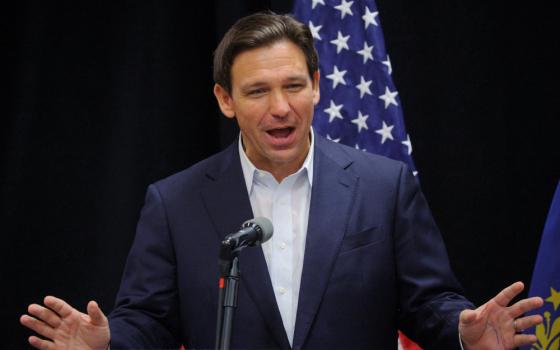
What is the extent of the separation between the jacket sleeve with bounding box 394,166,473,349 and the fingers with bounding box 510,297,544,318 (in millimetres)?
300

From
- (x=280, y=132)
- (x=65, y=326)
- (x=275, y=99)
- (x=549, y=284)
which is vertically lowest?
(x=549, y=284)

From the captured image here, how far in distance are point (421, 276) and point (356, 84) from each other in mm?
1131

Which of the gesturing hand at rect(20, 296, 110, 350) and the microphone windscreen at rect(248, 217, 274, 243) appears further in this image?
the gesturing hand at rect(20, 296, 110, 350)

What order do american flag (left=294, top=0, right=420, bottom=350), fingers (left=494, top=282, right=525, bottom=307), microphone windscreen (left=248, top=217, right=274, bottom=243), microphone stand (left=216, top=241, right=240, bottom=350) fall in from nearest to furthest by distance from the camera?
microphone stand (left=216, top=241, right=240, bottom=350) < microphone windscreen (left=248, top=217, right=274, bottom=243) < fingers (left=494, top=282, right=525, bottom=307) < american flag (left=294, top=0, right=420, bottom=350)

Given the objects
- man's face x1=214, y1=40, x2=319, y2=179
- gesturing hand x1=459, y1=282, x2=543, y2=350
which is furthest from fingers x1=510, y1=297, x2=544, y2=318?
man's face x1=214, y1=40, x2=319, y2=179

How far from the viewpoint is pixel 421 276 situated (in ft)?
7.90

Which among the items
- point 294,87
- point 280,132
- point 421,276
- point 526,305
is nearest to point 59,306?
point 280,132

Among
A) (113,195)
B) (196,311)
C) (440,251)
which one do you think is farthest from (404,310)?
(113,195)

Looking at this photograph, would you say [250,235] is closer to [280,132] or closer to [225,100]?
[280,132]

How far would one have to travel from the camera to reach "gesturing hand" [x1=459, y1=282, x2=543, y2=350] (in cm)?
196

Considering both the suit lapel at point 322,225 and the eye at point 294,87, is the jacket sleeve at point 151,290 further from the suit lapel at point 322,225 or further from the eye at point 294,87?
the eye at point 294,87

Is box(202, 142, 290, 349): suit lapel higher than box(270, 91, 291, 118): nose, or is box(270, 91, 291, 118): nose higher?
box(270, 91, 291, 118): nose

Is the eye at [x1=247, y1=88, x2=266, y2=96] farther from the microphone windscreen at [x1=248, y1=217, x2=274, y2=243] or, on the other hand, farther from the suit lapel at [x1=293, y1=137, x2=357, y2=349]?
the microphone windscreen at [x1=248, y1=217, x2=274, y2=243]

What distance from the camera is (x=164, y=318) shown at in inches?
97.5
